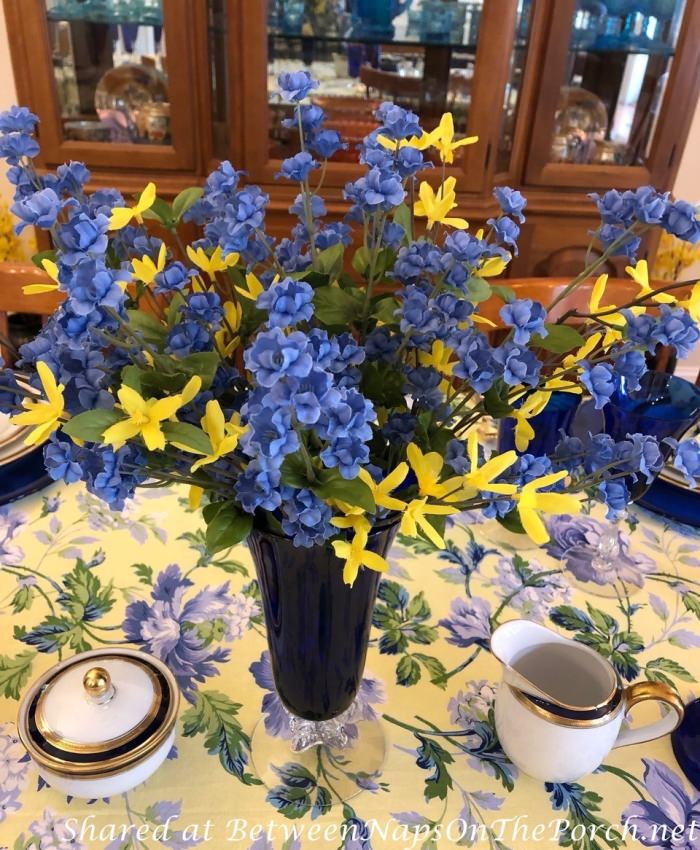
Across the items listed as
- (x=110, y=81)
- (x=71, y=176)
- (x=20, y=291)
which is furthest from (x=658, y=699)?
(x=110, y=81)

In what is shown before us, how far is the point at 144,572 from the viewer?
72 cm

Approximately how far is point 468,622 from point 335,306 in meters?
0.38

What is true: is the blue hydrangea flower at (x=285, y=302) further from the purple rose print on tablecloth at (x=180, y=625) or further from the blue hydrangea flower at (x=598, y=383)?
the purple rose print on tablecloth at (x=180, y=625)

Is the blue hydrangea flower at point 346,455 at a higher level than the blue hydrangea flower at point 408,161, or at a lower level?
lower

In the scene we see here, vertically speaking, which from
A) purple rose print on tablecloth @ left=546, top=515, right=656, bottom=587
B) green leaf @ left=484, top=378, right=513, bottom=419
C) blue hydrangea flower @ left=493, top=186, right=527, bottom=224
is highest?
blue hydrangea flower @ left=493, top=186, right=527, bottom=224

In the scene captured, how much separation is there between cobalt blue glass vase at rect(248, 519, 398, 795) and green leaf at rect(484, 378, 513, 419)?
84 mm

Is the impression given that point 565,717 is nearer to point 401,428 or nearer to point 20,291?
point 401,428

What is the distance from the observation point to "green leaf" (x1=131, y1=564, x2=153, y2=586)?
0.71 metres

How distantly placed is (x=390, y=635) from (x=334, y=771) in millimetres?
145

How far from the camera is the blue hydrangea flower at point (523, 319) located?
1.20 feet

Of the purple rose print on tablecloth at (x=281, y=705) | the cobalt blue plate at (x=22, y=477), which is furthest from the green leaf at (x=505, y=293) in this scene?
the cobalt blue plate at (x=22, y=477)

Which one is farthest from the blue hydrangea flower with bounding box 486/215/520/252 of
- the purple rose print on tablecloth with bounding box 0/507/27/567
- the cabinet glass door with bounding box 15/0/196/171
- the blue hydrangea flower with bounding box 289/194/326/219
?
the cabinet glass door with bounding box 15/0/196/171

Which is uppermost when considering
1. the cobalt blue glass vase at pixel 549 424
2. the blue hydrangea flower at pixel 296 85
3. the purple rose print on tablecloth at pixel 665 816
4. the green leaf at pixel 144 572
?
the blue hydrangea flower at pixel 296 85

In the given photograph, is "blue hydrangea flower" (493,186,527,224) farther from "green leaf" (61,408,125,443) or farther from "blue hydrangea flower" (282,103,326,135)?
"green leaf" (61,408,125,443)
